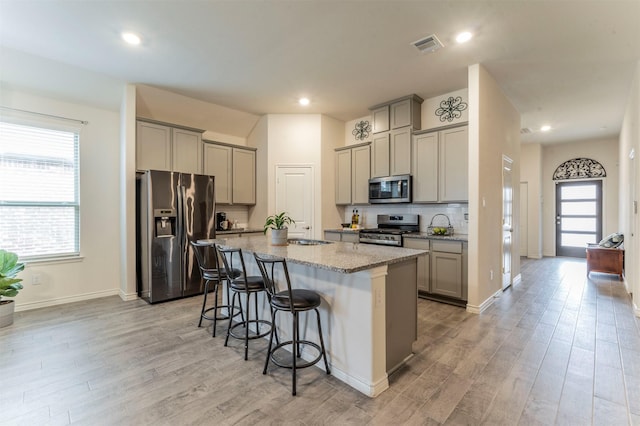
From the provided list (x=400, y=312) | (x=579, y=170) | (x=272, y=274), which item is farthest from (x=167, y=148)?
(x=579, y=170)

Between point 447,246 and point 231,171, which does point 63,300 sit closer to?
point 231,171

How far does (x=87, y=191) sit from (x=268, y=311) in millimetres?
3343

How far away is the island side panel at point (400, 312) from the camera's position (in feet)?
7.37

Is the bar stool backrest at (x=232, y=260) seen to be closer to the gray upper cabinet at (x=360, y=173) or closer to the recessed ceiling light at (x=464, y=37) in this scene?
the gray upper cabinet at (x=360, y=173)

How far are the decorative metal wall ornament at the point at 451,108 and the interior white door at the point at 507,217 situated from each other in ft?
3.03

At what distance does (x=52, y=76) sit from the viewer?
364 cm

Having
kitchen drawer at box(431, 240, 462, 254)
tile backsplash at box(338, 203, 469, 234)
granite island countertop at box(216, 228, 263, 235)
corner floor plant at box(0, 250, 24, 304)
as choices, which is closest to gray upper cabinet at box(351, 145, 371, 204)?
tile backsplash at box(338, 203, 469, 234)

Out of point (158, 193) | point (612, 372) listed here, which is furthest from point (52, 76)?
point (612, 372)

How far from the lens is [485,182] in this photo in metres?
3.76

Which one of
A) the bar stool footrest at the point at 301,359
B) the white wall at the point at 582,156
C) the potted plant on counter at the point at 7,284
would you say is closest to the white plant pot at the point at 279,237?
the bar stool footrest at the point at 301,359

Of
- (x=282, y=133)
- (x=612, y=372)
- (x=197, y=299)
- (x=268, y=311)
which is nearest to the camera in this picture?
(x=612, y=372)

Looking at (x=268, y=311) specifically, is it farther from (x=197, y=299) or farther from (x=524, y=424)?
(x=524, y=424)

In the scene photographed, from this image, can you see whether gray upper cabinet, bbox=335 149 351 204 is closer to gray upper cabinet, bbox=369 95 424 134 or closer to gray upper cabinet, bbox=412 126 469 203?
gray upper cabinet, bbox=369 95 424 134

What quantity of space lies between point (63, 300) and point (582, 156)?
10.9m
